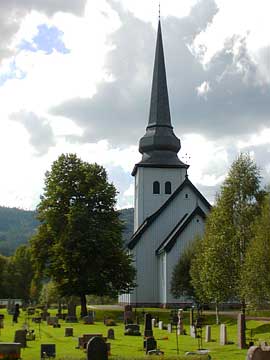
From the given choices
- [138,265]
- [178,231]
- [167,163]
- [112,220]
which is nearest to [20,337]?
[112,220]

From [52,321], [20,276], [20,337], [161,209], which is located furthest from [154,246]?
[20,276]

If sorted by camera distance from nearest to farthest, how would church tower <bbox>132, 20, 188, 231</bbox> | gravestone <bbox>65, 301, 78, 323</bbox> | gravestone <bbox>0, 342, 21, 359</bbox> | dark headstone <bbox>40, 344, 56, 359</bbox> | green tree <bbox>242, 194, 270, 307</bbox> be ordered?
1. gravestone <bbox>0, 342, 21, 359</bbox>
2. dark headstone <bbox>40, 344, 56, 359</bbox>
3. green tree <bbox>242, 194, 270, 307</bbox>
4. gravestone <bbox>65, 301, 78, 323</bbox>
5. church tower <bbox>132, 20, 188, 231</bbox>

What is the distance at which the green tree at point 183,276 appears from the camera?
51.9m

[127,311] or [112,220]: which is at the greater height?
[112,220]

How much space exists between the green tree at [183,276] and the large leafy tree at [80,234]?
454cm

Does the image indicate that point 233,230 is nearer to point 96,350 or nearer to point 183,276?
point 183,276

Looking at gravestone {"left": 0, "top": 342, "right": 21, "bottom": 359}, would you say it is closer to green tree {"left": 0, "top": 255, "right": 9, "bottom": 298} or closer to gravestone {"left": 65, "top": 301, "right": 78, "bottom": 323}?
gravestone {"left": 65, "top": 301, "right": 78, "bottom": 323}

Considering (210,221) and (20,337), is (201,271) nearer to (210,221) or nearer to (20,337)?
(210,221)

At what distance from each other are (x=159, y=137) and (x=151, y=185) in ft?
17.2

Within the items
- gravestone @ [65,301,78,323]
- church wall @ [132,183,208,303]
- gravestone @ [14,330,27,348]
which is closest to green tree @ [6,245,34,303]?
church wall @ [132,183,208,303]

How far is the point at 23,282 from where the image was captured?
10112 cm

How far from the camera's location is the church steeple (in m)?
67.3

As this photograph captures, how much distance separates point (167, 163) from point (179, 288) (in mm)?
18267

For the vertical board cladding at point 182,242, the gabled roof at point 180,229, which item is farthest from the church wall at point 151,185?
the vertical board cladding at point 182,242
